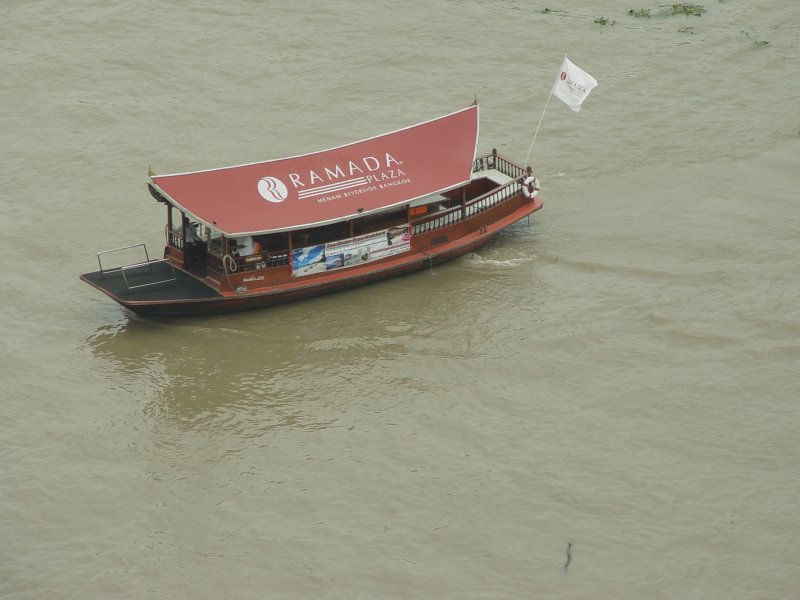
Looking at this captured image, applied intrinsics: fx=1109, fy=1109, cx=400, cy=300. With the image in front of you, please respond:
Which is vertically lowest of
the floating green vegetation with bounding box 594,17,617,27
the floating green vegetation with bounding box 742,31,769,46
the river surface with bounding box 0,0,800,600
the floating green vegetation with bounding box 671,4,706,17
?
the river surface with bounding box 0,0,800,600

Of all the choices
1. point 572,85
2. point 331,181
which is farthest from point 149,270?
point 572,85

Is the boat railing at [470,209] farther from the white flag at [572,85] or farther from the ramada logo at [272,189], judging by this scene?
the ramada logo at [272,189]

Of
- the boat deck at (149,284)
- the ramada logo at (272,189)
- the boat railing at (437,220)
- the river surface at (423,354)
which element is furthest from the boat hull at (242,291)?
the ramada logo at (272,189)

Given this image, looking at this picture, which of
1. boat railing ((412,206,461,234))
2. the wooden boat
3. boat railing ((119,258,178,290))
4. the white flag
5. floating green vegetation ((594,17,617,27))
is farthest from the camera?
floating green vegetation ((594,17,617,27))

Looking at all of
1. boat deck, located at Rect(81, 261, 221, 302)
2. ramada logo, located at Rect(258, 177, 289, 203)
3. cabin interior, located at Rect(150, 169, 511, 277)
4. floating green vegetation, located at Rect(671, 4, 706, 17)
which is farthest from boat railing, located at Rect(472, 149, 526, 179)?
floating green vegetation, located at Rect(671, 4, 706, 17)

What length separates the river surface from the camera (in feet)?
51.9

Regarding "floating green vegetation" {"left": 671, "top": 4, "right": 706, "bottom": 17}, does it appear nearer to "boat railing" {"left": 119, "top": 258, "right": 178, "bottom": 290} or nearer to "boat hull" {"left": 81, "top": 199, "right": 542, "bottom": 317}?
"boat hull" {"left": 81, "top": 199, "right": 542, "bottom": 317}

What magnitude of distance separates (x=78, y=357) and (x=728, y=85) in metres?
18.8

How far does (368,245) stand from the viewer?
70.9ft

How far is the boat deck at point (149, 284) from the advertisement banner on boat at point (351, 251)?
69.2 inches

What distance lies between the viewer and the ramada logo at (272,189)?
68.3ft

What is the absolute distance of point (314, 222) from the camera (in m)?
20.6

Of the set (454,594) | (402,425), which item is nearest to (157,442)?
(402,425)

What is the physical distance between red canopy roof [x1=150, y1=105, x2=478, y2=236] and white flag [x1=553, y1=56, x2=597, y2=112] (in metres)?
2.21
